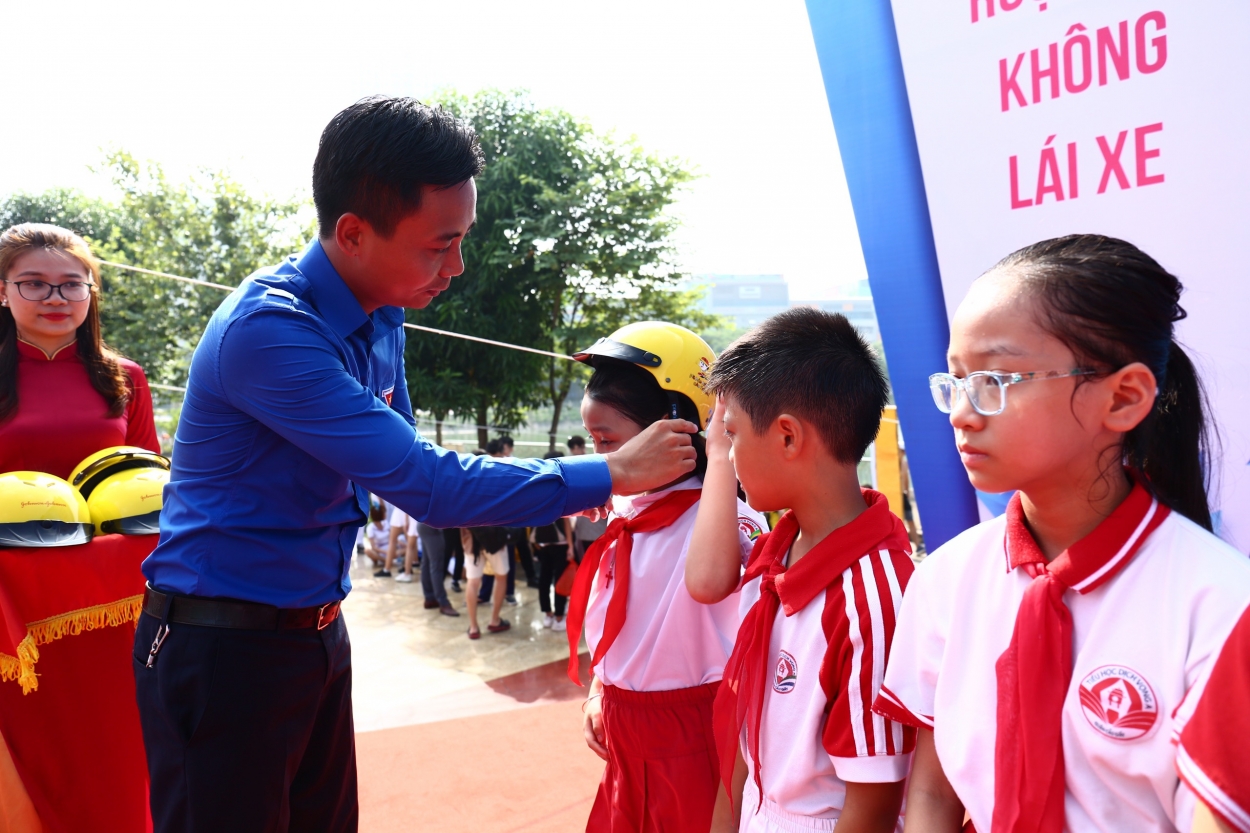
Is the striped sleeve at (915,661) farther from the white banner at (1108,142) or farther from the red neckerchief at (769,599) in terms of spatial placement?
the white banner at (1108,142)

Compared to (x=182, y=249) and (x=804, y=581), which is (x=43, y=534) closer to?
(x=804, y=581)

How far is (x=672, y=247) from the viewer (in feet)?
40.7

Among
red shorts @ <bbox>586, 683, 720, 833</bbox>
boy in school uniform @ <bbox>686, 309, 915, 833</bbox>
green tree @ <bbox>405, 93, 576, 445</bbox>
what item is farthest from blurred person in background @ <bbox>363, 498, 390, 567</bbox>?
boy in school uniform @ <bbox>686, 309, 915, 833</bbox>

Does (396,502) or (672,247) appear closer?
(396,502)

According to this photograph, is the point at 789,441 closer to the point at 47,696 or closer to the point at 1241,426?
the point at 1241,426

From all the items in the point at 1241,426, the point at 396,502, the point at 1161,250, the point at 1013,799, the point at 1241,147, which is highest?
the point at 1241,147

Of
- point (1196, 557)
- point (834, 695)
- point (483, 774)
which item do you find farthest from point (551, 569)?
point (1196, 557)

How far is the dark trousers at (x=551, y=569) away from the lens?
7590mm

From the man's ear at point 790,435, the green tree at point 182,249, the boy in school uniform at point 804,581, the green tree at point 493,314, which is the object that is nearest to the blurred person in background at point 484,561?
the green tree at point 493,314

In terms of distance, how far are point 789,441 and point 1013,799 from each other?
0.67 m

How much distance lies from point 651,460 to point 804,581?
47 cm

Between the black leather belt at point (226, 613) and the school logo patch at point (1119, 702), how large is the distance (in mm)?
1420

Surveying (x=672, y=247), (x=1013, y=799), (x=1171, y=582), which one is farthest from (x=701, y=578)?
(x=672, y=247)

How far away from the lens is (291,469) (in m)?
1.76
